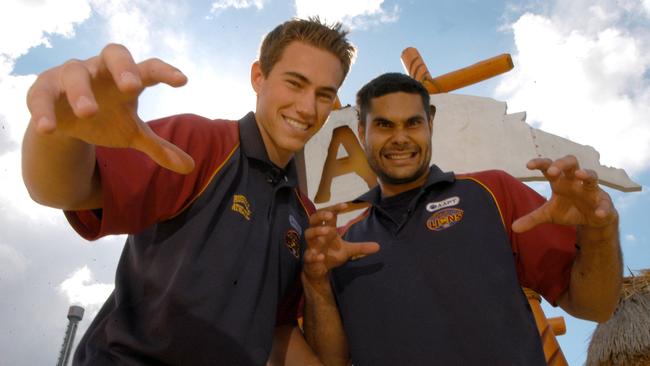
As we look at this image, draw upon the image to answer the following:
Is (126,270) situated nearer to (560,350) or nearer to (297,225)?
(297,225)

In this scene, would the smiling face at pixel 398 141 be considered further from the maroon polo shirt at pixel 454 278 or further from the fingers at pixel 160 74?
the fingers at pixel 160 74

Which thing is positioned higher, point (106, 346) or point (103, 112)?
point (103, 112)

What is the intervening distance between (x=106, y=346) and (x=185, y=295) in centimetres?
25

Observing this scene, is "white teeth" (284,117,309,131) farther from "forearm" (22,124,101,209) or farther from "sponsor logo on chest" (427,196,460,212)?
"forearm" (22,124,101,209)

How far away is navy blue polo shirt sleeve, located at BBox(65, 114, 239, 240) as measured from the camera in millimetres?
1144

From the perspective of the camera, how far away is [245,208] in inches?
59.2

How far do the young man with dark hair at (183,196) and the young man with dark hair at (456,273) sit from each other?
0.21 metres

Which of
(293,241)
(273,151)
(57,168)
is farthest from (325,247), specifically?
(57,168)

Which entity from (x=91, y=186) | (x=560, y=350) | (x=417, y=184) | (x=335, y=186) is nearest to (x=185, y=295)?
(x=91, y=186)

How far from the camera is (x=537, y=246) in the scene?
6.42 feet

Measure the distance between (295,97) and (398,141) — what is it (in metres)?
0.74

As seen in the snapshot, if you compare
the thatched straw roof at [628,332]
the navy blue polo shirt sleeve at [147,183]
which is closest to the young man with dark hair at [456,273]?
the navy blue polo shirt sleeve at [147,183]

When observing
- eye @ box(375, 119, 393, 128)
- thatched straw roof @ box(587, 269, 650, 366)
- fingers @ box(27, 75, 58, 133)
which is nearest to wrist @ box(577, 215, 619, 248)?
eye @ box(375, 119, 393, 128)

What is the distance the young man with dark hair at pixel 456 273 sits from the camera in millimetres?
1738
